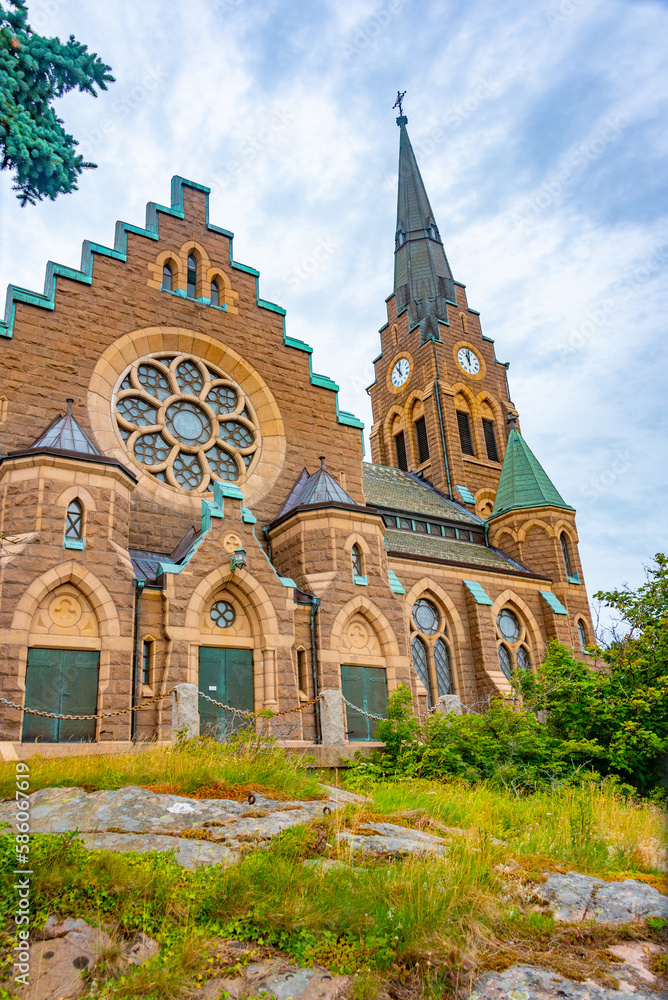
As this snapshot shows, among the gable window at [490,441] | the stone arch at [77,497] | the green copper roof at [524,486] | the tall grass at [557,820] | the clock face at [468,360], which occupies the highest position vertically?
the clock face at [468,360]

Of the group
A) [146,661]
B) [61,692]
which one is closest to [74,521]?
[146,661]

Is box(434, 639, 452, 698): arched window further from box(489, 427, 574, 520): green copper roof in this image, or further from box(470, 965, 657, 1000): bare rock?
box(470, 965, 657, 1000): bare rock

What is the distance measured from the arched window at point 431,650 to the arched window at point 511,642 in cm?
193

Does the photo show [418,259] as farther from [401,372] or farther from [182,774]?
[182,774]

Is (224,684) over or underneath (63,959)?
over

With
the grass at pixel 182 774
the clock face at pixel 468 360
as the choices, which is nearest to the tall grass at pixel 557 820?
the grass at pixel 182 774

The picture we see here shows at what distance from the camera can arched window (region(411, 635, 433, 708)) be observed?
70.0 ft

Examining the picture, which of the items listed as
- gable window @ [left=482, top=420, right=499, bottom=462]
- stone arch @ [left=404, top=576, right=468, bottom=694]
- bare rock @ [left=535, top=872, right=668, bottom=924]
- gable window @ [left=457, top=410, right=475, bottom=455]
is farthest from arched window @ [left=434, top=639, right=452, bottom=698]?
gable window @ [left=482, top=420, right=499, bottom=462]

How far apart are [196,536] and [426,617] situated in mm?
8370

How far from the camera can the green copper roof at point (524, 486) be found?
27422 millimetres

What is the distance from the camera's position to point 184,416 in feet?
59.3

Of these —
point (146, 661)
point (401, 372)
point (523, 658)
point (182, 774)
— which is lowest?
point (182, 774)

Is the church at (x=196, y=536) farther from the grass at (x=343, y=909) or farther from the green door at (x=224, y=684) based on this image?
the grass at (x=343, y=909)

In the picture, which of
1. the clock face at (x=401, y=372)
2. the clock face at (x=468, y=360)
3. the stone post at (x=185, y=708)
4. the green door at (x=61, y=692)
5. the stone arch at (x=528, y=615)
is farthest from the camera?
the clock face at (x=401, y=372)
